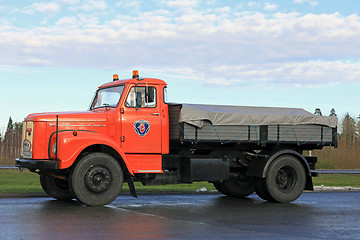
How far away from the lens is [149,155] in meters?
14.8

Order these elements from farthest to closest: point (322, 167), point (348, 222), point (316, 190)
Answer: point (322, 167)
point (316, 190)
point (348, 222)

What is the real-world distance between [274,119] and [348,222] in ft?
17.2

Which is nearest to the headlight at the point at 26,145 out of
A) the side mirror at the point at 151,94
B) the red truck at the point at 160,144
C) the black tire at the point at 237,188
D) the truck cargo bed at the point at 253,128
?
the red truck at the point at 160,144

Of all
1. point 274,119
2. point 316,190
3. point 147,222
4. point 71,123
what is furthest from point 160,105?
point 316,190

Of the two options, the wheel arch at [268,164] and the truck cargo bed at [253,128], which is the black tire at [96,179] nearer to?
the truck cargo bed at [253,128]

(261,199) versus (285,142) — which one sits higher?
(285,142)

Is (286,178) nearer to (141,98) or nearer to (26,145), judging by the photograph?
(141,98)

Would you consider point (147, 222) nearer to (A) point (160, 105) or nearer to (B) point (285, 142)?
(A) point (160, 105)

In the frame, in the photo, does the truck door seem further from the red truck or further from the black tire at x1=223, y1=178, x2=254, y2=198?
the black tire at x1=223, y1=178, x2=254, y2=198

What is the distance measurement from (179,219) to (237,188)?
6.39 metres

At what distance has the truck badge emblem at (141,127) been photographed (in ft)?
48.0

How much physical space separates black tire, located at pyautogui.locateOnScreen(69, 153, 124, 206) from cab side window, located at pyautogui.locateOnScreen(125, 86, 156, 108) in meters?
1.62

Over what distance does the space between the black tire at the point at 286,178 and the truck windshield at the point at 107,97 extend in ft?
15.3

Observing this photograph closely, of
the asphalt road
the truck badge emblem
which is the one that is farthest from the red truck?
the asphalt road
